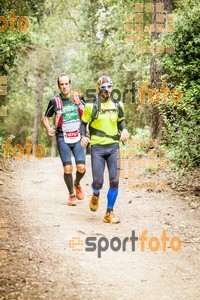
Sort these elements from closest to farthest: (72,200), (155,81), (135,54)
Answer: (72,200) → (155,81) → (135,54)

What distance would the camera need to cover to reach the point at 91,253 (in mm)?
5859

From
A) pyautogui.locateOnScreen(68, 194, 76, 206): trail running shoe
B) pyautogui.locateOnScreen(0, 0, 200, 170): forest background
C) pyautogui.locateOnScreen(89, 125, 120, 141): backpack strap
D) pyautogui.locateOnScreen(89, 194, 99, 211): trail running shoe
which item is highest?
pyautogui.locateOnScreen(0, 0, 200, 170): forest background

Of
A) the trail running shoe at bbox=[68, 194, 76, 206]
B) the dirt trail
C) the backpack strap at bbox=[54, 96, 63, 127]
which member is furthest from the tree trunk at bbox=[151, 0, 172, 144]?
the trail running shoe at bbox=[68, 194, 76, 206]

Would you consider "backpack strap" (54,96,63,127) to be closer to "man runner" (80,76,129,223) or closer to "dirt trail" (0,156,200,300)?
"man runner" (80,76,129,223)

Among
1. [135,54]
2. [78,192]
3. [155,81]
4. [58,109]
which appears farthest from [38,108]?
[58,109]

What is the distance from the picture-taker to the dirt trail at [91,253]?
4738 mm

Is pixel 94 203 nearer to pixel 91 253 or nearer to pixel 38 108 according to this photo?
pixel 91 253

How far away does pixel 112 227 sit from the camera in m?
7.09

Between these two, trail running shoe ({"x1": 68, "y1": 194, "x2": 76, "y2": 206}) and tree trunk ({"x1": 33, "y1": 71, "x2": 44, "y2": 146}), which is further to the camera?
tree trunk ({"x1": 33, "y1": 71, "x2": 44, "y2": 146})

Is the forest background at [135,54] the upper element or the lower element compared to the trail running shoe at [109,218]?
upper

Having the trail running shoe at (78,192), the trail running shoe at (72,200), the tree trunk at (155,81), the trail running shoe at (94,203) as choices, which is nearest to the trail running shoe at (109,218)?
the trail running shoe at (94,203)

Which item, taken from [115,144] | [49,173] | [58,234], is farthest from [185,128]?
[49,173]

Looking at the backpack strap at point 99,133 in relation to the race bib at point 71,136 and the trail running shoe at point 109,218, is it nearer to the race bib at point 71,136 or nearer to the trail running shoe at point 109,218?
the race bib at point 71,136

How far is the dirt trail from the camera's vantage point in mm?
4738
